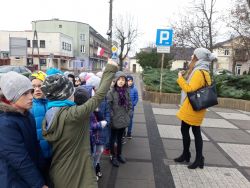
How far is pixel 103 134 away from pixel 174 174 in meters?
1.33

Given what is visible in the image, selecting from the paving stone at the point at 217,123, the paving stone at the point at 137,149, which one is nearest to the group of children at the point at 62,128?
the paving stone at the point at 137,149

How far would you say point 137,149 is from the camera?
17.7 feet

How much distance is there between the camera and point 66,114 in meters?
2.12

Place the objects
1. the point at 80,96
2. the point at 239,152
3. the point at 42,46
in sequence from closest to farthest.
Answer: the point at 80,96, the point at 239,152, the point at 42,46

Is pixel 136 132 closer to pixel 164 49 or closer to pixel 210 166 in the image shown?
pixel 210 166

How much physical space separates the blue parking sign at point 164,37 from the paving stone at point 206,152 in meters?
5.31

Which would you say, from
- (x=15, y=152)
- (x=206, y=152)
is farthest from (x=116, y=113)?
(x=15, y=152)

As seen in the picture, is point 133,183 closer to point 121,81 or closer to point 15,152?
point 121,81

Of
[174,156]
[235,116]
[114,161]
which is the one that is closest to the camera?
[114,161]

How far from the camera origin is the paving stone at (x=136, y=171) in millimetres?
4098

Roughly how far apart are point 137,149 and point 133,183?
4.94ft

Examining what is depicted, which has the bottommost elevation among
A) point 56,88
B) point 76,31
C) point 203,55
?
point 56,88

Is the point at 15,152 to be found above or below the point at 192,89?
below

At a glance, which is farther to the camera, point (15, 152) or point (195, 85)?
point (195, 85)
